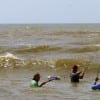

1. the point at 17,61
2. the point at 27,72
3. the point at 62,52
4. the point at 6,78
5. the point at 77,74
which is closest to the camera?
the point at 77,74

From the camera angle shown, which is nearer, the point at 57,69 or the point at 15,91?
the point at 15,91

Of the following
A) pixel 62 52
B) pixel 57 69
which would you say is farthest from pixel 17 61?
pixel 62 52

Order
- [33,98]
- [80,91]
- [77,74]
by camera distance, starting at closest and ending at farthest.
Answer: [33,98] → [80,91] → [77,74]

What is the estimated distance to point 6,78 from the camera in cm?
1953

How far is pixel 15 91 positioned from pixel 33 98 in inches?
68.8

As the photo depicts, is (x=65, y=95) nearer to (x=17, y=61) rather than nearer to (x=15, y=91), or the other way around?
(x=15, y=91)

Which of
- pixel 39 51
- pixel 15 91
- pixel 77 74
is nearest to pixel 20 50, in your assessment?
pixel 39 51

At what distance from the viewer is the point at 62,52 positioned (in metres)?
30.7

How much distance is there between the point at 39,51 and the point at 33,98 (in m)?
18.9

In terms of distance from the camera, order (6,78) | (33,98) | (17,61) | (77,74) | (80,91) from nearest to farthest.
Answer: (33,98) → (80,91) → (77,74) → (6,78) → (17,61)

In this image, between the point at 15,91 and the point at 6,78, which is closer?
the point at 15,91

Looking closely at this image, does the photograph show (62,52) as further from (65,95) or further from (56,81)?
(65,95)

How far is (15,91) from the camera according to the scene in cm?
1517

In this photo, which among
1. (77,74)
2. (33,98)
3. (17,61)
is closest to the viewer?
(33,98)
